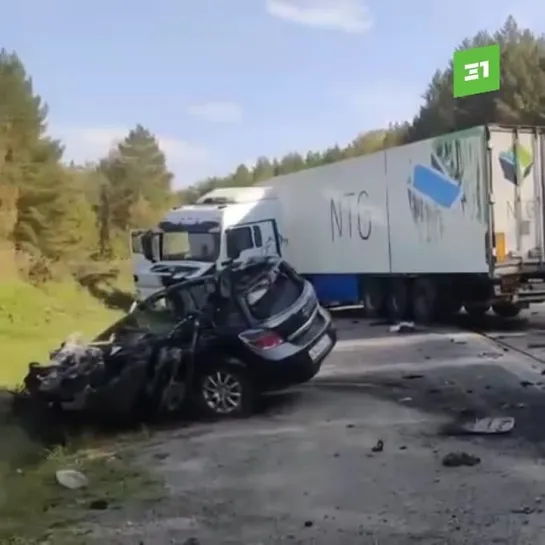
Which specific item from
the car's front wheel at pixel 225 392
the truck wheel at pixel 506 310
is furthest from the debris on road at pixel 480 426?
the truck wheel at pixel 506 310

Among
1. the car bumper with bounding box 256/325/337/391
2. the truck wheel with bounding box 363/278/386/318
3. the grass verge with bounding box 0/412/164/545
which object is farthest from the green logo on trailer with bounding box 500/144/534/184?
the grass verge with bounding box 0/412/164/545

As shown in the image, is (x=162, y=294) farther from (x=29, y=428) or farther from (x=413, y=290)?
(x=413, y=290)

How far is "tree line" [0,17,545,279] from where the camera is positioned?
38.0 m

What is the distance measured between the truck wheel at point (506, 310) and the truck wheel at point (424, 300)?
46.9 inches

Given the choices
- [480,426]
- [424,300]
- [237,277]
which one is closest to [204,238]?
[424,300]

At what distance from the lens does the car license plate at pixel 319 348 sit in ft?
33.7

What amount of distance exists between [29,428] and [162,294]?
1980 mm

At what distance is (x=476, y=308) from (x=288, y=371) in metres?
9.80

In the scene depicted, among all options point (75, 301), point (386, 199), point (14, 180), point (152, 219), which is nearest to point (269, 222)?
point (386, 199)

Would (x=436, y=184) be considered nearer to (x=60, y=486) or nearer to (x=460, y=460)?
(x=460, y=460)

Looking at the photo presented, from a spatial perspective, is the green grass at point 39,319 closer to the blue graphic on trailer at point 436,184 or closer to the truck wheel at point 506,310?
the blue graphic on trailer at point 436,184

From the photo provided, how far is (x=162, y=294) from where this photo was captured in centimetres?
1048

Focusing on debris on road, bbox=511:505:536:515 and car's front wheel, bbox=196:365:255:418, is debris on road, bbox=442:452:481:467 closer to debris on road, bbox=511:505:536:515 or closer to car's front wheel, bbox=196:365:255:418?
debris on road, bbox=511:505:536:515

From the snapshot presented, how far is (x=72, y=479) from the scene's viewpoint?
24.8ft
